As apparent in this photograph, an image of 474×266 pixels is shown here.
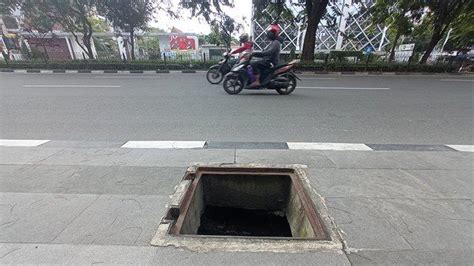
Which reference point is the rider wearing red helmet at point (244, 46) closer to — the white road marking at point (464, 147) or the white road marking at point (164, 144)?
the white road marking at point (164, 144)

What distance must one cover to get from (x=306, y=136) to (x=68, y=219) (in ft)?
10.8

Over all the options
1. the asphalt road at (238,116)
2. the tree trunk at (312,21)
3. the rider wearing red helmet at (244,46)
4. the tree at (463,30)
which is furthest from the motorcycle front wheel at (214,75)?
the tree at (463,30)

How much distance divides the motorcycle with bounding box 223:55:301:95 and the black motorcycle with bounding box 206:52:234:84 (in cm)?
180

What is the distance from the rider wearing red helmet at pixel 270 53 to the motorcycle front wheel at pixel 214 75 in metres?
2.74

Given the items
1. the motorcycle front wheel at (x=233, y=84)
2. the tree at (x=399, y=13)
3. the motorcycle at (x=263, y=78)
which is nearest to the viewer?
the motorcycle at (x=263, y=78)

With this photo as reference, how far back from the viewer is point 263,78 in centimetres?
699

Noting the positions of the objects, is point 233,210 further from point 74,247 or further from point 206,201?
point 74,247

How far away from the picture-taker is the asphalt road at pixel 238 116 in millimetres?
4020

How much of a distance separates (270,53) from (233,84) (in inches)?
54.4

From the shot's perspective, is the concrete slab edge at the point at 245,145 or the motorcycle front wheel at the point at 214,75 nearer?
the concrete slab edge at the point at 245,145

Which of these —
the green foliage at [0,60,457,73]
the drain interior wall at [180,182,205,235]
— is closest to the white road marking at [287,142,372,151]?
the drain interior wall at [180,182,205,235]

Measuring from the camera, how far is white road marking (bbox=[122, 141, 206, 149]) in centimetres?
343

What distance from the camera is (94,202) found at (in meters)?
2.13

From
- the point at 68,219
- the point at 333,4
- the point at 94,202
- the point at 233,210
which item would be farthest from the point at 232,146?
the point at 333,4
